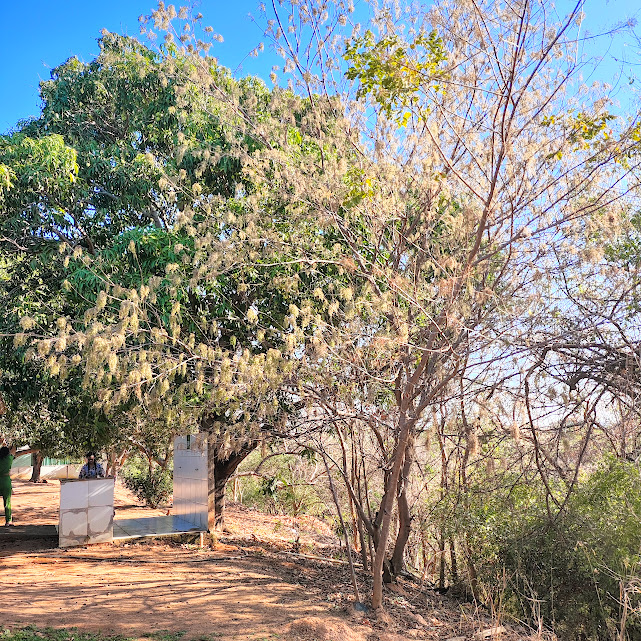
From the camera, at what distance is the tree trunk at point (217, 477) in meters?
9.98

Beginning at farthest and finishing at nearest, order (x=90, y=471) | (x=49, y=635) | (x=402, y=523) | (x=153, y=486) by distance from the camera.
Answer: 1. (x=153, y=486)
2. (x=90, y=471)
3. (x=402, y=523)
4. (x=49, y=635)

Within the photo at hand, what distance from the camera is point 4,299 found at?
8547 mm

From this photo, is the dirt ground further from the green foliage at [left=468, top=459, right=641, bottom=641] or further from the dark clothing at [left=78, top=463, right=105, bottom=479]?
the dark clothing at [left=78, top=463, right=105, bottom=479]

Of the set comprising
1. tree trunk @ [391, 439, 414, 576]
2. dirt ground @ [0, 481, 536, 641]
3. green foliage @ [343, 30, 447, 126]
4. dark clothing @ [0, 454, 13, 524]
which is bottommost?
dirt ground @ [0, 481, 536, 641]

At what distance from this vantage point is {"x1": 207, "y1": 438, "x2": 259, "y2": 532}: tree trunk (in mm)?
9977

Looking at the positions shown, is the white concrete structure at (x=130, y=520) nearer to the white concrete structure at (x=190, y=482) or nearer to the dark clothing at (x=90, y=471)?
the white concrete structure at (x=190, y=482)

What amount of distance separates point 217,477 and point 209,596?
379cm

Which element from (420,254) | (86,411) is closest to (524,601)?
(420,254)

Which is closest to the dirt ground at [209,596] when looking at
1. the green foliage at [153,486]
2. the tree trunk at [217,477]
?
the tree trunk at [217,477]

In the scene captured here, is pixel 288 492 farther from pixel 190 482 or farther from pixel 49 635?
pixel 49 635

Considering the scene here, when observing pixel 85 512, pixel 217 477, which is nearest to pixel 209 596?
pixel 85 512

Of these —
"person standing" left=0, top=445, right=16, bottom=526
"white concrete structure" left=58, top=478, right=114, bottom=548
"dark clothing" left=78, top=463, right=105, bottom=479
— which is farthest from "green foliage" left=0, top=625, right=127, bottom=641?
"person standing" left=0, top=445, right=16, bottom=526

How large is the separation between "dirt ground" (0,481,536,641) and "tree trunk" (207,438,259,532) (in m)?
0.44

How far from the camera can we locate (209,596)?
688 cm
